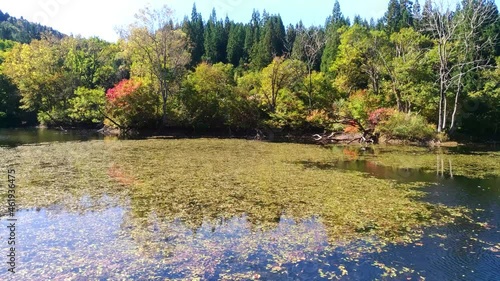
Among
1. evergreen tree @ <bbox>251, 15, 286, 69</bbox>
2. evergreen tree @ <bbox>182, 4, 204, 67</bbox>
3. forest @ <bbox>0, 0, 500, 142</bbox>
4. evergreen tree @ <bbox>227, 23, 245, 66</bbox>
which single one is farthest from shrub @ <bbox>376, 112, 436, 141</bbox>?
evergreen tree @ <bbox>182, 4, 204, 67</bbox>

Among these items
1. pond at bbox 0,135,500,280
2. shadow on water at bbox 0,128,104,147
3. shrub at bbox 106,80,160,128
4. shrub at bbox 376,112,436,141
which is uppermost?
shrub at bbox 106,80,160,128

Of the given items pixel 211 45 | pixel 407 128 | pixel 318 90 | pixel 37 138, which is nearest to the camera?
pixel 407 128

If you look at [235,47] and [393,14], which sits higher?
[393,14]

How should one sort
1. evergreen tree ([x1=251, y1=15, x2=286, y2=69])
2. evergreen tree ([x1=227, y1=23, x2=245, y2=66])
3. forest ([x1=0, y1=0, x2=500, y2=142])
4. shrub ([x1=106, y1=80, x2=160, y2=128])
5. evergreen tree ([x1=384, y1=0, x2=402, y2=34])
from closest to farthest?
forest ([x1=0, y1=0, x2=500, y2=142]) → shrub ([x1=106, y1=80, x2=160, y2=128]) → evergreen tree ([x1=251, y1=15, x2=286, y2=69]) → evergreen tree ([x1=384, y1=0, x2=402, y2=34]) → evergreen tree ([x1=227, y1=23, x2=245, y2=66])

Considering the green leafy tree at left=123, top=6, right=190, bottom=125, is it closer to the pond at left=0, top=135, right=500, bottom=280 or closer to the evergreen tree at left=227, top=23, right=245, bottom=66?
the pond at left=0, top=135, right=500, bottom=280

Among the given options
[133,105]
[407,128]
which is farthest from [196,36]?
[407,128]

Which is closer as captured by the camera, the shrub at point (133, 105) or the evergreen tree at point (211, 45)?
the shrub at point (133, 105)

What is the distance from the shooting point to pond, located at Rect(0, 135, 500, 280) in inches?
244

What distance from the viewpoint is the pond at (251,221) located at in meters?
6.21

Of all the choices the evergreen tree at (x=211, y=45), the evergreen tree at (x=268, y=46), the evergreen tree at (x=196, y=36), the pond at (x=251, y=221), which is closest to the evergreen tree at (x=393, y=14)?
the evergreen tree at (x=268, y=46)

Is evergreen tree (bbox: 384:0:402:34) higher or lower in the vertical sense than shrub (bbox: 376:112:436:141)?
higher

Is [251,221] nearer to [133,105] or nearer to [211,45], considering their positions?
[133,105]

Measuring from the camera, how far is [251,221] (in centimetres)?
866

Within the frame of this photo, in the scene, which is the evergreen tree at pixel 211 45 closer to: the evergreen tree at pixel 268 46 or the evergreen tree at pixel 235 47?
the evergreen tree at pixel 235 47
